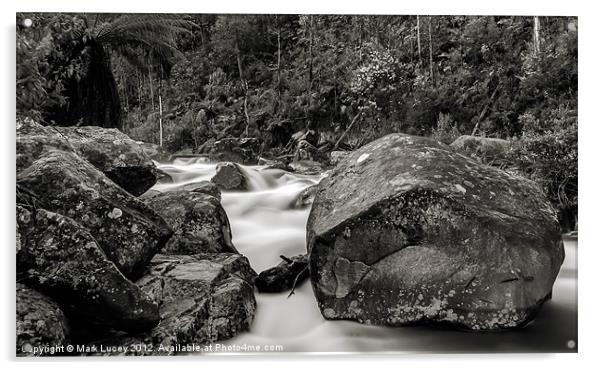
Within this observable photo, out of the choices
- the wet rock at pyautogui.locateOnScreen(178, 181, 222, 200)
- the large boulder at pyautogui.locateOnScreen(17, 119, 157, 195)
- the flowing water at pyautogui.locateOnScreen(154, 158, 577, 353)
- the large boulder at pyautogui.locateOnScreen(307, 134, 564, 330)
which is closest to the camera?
the large boulder at pyautogui.locateOnScreen(307, 134, 564, 330)

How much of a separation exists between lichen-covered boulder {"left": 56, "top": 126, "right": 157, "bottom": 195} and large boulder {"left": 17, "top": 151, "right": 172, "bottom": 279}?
1.05ft

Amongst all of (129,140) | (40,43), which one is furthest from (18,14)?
(129,140)

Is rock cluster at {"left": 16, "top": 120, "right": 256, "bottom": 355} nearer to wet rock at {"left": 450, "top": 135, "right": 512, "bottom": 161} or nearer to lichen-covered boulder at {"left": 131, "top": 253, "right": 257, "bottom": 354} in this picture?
lichen-covered boulder at {"left": 131, "top": 253, "right": 257, "bottom": 354}

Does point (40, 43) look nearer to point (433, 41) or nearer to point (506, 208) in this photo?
point (433, 41)

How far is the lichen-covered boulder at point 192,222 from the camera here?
3.04 meters

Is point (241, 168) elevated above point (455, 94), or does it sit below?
below

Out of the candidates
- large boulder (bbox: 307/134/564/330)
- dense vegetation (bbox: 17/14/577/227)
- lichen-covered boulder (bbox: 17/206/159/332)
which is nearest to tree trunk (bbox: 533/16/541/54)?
dense vegetation (bbox: 17/14/577/227)

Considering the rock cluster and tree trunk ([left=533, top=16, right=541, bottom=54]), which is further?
tree trunk ([left=533, top=16, right=541, bottom=54])

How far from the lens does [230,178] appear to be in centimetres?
333

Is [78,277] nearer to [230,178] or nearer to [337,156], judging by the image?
[230,178]

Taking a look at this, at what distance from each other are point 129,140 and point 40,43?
0.68m

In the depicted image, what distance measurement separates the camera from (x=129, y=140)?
10.1 ft

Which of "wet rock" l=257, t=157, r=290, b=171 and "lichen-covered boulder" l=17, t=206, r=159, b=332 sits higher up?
"wet rock" l=257, t=157, r=290, b=171

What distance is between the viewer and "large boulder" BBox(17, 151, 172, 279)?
2582mm
